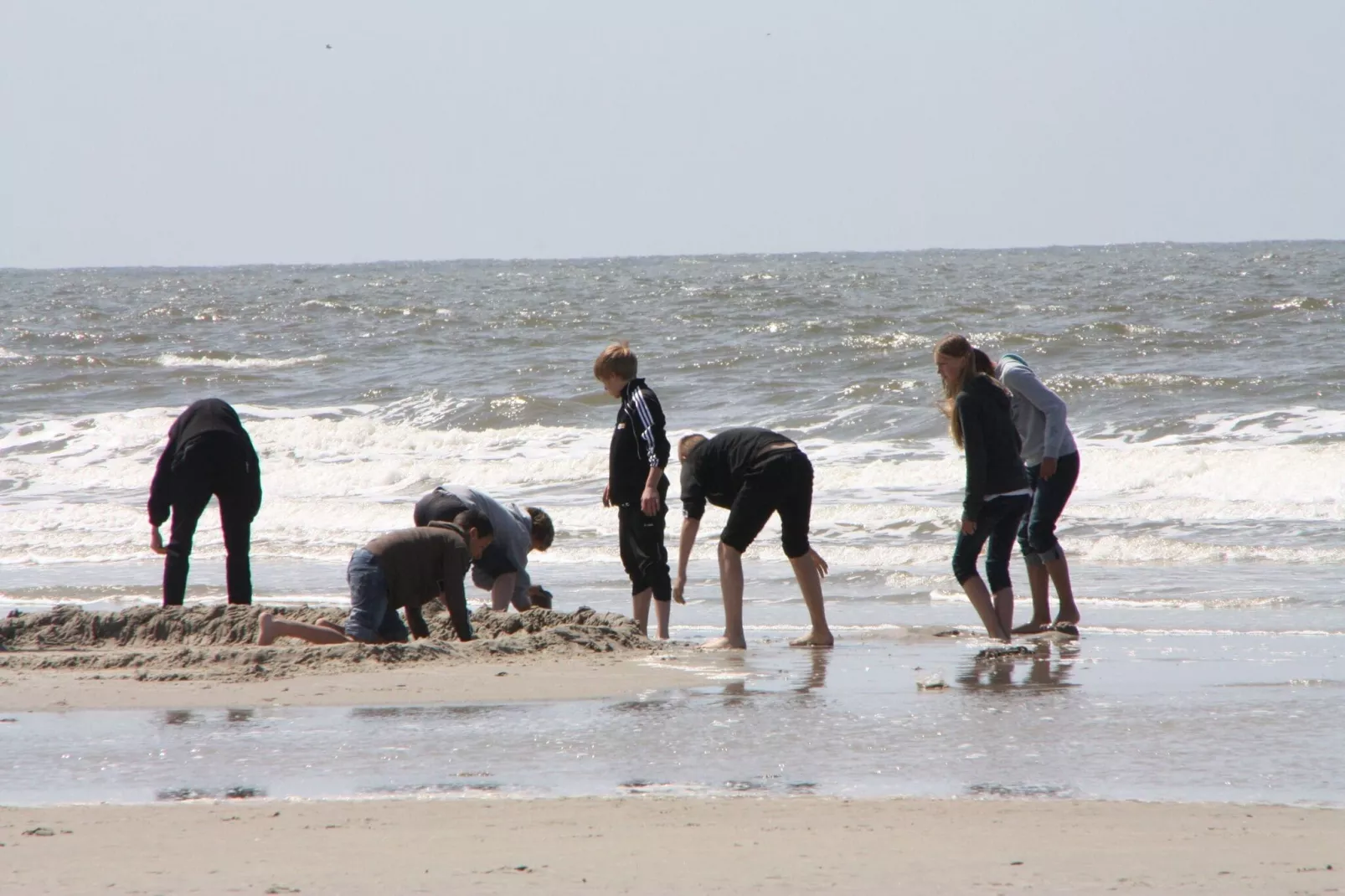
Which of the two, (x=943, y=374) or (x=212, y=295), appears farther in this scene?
(x=212, y=295)

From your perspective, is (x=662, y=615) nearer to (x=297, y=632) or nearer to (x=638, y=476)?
(x=638, y=476)

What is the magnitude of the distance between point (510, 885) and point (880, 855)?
82 centimetres

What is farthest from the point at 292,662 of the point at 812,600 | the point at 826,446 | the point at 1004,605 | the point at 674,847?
the point at 826,446

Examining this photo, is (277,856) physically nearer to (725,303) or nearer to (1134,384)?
(1134,384)

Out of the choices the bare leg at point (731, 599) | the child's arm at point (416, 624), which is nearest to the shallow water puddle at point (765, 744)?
the bare leg at point (731, 599)

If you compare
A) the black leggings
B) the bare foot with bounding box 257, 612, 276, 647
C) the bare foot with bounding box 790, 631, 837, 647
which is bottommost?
the bare foot with bounding box 790, 631, 837, 647

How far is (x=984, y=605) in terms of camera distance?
6480mm

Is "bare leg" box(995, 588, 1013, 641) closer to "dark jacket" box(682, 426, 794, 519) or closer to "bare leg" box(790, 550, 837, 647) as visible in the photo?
"bare leg" box(790, 550, 837, 647)

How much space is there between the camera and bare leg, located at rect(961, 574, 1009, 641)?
6.48 meters

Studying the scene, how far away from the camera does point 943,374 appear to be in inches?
253

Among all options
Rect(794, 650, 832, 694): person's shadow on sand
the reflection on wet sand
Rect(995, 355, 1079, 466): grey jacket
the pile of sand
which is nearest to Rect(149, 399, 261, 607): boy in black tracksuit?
the pile of sand

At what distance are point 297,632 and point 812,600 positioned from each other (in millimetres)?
2238

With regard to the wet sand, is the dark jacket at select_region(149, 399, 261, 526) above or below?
above

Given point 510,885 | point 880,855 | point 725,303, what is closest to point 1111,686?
point 880,855
